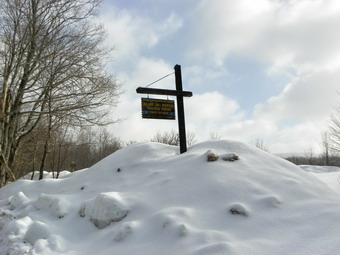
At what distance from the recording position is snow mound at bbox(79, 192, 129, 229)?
4.62 m

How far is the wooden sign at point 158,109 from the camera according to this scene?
7445mm

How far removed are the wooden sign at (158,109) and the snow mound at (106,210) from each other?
118 inches

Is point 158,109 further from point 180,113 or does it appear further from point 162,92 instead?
point 180,113

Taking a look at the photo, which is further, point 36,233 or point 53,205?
point 53,205

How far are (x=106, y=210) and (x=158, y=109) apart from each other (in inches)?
147

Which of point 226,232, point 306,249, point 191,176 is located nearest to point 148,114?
point 191,176

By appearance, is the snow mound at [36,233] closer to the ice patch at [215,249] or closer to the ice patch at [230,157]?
the ice patch at [215,249]

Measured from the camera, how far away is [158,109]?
7.66 meters

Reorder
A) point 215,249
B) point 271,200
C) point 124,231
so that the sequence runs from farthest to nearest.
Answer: point 271,200
point 124,231
point 215,249

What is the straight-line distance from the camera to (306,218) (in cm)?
382

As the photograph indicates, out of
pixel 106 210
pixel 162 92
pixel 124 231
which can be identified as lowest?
pixel 124 231

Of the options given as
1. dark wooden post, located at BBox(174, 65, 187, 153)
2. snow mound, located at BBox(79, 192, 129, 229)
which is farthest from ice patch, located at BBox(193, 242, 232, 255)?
dark wooden post, located at BBox(174, 65, 187, 153)

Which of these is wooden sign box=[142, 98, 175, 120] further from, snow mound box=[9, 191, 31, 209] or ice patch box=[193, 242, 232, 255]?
ice patch box=[193, 242, 232, 255]

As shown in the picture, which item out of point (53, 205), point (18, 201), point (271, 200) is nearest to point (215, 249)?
point (271, 200)
